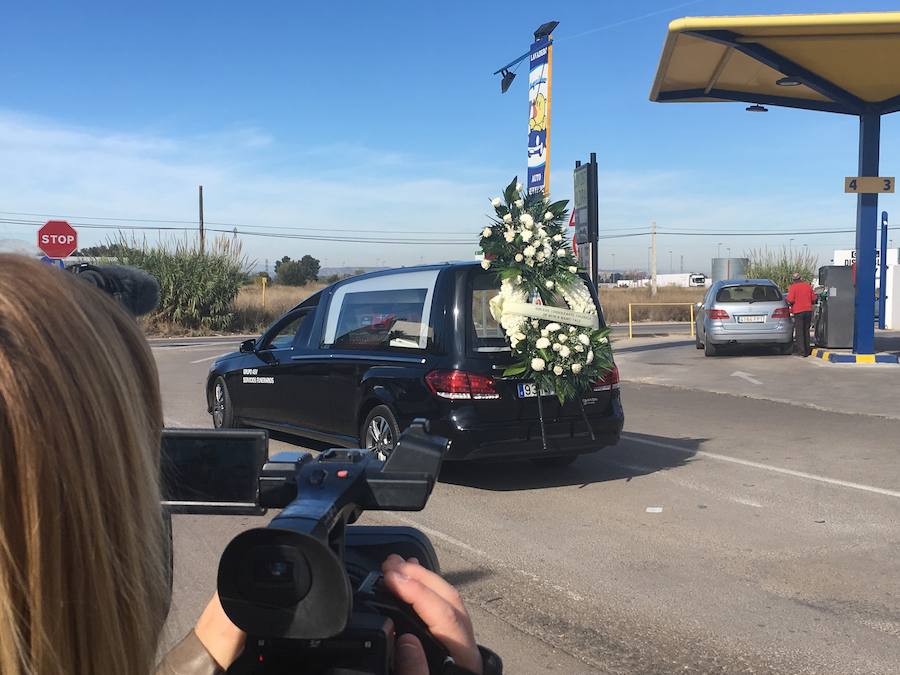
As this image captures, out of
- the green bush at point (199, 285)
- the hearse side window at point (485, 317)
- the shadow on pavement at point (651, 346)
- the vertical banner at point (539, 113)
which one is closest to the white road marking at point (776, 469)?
the hearse side window at point (485, 317)

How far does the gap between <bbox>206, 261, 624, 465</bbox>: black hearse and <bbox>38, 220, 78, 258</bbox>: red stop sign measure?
1379 centimetres

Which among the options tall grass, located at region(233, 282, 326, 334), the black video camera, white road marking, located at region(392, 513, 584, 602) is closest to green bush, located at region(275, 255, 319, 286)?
tall grass, located at region(233, 282, 326, 334)

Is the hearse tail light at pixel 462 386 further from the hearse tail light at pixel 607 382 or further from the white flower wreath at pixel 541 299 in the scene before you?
the hearse tail light at pixel 607 382

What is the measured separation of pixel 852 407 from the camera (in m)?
12.0

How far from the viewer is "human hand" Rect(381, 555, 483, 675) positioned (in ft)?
4.18

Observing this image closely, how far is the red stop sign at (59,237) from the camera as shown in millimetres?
20156

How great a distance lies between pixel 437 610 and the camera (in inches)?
50.2

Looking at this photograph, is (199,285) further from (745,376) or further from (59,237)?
(745,376)

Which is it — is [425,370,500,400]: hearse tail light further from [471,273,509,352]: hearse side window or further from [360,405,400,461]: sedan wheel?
[360,405,400,461]: sedan wheel

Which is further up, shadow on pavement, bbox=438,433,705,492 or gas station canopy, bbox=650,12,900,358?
gas station canopy, bbox=650,12,900,358

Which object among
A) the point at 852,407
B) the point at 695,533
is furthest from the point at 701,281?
the point at 695,533

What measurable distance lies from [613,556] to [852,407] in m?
8.01

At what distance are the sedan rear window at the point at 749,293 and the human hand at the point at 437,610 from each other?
1838cm

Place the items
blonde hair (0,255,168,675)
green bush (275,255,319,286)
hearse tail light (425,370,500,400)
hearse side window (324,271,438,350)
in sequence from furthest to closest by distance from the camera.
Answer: green bush (275,255,319,286) < hearse side window (324,271,438,350) < hearse tail light (425,370,500,400) < blonde hair (0,255,168,675)
